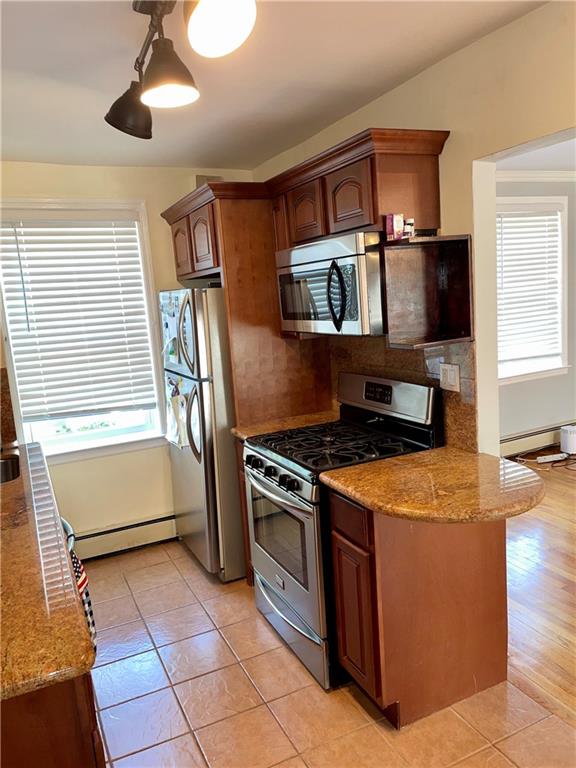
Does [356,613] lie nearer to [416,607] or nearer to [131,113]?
[416,607]

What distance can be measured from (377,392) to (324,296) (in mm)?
558

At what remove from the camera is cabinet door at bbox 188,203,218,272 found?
295cm

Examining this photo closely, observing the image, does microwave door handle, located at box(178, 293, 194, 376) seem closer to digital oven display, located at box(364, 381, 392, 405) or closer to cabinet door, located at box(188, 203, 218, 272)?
cabinet door, located at box(188, 203, 218, 272)

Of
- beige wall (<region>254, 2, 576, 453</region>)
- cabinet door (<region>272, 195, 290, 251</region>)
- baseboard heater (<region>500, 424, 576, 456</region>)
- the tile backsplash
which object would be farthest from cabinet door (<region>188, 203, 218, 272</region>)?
baseboard heater (<region>500, 424, 576, 456</region>)

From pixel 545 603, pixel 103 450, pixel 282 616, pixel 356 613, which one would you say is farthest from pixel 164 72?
pixel 545 603

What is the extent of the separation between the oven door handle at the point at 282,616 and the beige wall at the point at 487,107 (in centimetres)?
106

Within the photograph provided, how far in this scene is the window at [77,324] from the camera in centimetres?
329

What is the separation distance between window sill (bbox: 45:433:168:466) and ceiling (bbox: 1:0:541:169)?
5.69ft

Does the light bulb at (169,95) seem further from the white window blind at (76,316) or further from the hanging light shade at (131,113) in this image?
the white window blind at (76,316)

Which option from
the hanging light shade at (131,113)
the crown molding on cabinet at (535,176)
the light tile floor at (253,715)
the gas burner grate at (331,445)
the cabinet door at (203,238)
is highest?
the crown molding on cabinet at (535,176)

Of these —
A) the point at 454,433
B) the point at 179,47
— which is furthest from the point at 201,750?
the point at 179,47

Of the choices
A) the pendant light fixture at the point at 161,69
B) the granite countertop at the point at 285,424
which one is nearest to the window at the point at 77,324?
the granite countertop at the point at 285,424

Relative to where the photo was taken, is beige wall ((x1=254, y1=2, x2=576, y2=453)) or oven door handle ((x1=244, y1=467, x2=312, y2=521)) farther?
oven door handle ((x1=244, y1=467, x2=312, y2=521))

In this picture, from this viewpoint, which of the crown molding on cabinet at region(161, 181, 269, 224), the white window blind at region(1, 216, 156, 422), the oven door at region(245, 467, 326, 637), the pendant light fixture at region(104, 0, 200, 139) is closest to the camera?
the pendant light fixture at region(104, 0, 200, 139)
